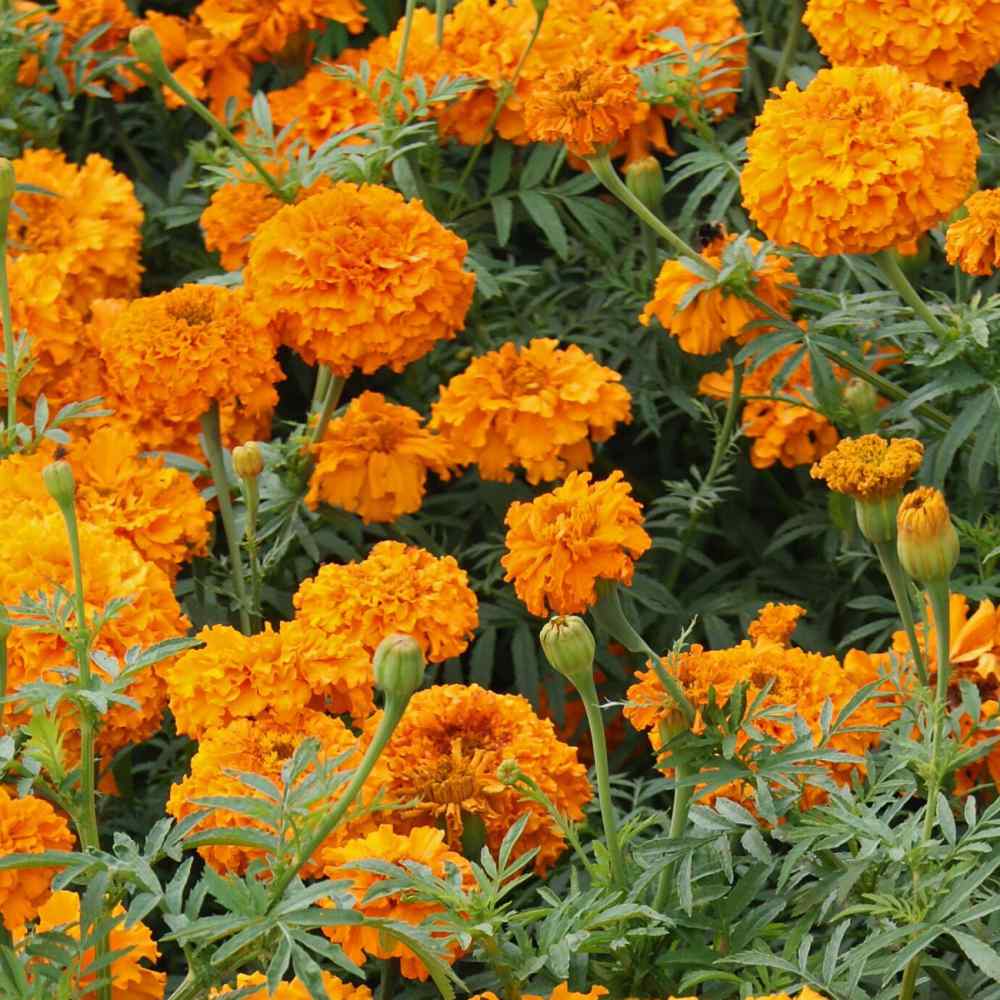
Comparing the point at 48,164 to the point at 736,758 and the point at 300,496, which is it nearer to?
the point at 300,496

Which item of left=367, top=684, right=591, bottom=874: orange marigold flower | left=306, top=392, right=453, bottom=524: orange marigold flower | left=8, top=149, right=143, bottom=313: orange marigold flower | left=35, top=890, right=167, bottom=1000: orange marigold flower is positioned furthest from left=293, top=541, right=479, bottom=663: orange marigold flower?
left=8, top=149, right=143, bottom=313: orange marigold flower

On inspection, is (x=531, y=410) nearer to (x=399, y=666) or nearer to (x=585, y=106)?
(x=585, y=106)

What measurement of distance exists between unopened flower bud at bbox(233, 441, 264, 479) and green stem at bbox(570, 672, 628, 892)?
54cm

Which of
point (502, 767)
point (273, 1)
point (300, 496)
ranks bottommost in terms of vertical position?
point (300, 496)

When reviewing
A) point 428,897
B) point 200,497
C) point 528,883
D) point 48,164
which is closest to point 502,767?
point 428,897

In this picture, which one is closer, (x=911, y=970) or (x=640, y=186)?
(x=911, y=970)

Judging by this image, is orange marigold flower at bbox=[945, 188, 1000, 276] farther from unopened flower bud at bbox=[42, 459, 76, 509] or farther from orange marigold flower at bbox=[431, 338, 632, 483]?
unopened flower bud at bbox=[42, 459, 76, 509]

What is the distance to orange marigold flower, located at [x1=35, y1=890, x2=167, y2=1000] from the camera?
1371 mm

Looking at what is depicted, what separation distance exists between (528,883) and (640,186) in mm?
795

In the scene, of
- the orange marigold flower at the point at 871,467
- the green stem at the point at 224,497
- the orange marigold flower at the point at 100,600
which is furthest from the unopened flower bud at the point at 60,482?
the orange marigold flower at the point at 871,467

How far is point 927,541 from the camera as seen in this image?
1.50m

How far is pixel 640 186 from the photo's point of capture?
2.14 m

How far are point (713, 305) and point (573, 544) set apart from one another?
1.85 ft

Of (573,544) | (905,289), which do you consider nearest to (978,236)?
(905,289)
